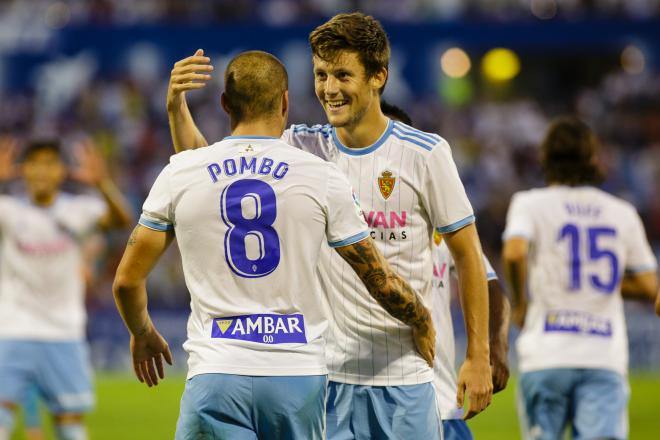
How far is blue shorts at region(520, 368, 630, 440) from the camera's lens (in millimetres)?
5977

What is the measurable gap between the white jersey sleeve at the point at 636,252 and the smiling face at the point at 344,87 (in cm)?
260

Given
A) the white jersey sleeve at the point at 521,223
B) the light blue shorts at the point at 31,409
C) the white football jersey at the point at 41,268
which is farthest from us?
the light blue shorts at the point at 31,409

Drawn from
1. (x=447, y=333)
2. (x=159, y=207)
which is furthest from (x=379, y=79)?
(x=447, y=333)

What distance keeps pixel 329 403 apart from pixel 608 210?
101 inches

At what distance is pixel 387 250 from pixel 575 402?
2353mm

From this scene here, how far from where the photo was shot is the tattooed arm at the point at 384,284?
3.88 meters

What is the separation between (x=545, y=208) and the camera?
6.22m

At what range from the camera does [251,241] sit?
12.2ft

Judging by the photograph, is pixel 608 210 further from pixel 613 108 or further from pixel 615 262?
pixel 613 108

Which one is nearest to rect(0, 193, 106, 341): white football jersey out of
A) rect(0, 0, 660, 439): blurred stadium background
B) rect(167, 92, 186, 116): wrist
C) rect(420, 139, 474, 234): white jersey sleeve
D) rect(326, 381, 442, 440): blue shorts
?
rect(167, 92, 186, 116): wrist

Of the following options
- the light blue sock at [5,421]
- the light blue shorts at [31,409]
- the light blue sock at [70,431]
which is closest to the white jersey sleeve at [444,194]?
the light blue sock at [70,431]

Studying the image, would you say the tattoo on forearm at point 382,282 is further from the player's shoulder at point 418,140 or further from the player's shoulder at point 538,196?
the player's shoulder at point 538,196

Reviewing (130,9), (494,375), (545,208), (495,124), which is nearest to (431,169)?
(494,375)

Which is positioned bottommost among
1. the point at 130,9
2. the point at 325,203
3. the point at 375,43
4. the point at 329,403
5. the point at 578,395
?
the point at 578,395
